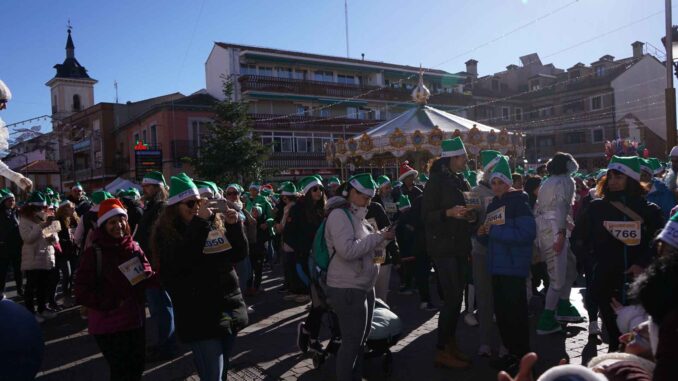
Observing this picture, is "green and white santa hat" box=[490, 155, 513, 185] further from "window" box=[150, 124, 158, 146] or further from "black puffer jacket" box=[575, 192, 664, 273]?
"window" box=[150, 124, 158, 146]

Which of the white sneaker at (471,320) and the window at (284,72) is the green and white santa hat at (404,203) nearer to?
the white sneaker at (471,320)

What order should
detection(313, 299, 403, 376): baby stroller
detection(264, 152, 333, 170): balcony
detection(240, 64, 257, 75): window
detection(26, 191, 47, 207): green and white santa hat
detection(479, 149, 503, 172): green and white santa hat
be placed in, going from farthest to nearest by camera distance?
detection(240, 64, 257, 75): window → detection(264, 152, 333, 170): balcony → detection(26, 191, 47, 207): green and white santa hat → detection(479, 149, 503, 172): green and white santa hat → detection(313, 299, 403, 376): baby stroller

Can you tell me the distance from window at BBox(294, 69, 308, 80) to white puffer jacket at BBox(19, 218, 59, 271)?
112 feet

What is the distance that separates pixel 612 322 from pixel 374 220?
8.51 feet

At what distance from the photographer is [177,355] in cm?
590

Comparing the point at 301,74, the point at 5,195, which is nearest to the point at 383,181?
the point at 5,195

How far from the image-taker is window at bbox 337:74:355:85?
141ft

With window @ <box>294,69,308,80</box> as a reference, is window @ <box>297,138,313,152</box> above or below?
below

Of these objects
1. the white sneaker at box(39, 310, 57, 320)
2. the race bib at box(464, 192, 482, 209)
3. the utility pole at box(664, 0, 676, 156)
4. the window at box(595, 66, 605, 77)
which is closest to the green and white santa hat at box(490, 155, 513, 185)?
the race bib at box(464, 192, 482, 209)

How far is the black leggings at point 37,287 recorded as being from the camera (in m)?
7.81

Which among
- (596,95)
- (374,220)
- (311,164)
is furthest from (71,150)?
(374,220)

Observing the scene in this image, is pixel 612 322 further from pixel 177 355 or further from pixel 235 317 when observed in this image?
pixel 177 355

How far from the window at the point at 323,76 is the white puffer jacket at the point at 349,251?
3857 centimetres

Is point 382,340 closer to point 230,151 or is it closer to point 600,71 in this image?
point 230,151
